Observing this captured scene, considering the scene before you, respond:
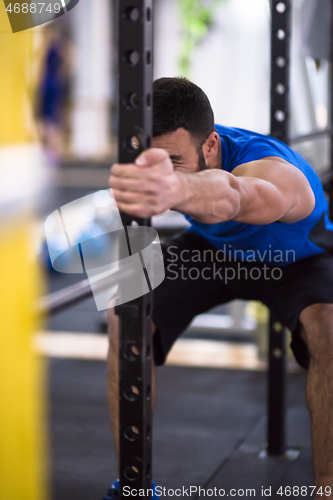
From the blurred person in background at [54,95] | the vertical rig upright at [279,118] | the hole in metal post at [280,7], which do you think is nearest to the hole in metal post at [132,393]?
the vertical rig upright at [279,118]

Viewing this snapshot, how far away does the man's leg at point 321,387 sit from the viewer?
1.37 meters

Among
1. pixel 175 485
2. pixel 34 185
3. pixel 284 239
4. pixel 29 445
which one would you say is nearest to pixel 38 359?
pixel 29 445

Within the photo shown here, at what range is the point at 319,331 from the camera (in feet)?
4.59

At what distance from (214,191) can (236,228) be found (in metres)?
0.57

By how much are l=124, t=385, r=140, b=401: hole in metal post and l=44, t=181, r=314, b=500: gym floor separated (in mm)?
893

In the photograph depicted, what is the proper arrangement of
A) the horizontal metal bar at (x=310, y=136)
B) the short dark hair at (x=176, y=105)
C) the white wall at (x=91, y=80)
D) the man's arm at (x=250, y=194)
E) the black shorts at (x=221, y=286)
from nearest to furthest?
the man's arm at (x=250, y=194)
the short dark hair at (x=176, y=105)
the black shorts at (x=221, y=286)
the horizontal metal bar at (x=310, y=136)
the white wall at (x=91, y=80)

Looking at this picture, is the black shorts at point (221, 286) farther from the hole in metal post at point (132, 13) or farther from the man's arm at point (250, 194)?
the hole in metal post at point (132, 13)

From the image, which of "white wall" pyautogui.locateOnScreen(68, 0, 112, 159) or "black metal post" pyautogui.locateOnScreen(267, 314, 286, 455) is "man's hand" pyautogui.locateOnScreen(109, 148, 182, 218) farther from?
"white wall" pyautogui.locateOnScreen(68, 0, 112, 159)

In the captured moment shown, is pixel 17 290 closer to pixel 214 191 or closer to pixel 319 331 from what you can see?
pixel 214 191

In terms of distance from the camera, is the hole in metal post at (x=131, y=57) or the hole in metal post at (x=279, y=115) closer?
the hole in metal post at (x=131, y=57)

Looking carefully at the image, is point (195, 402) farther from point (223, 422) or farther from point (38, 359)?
point (38, 359)

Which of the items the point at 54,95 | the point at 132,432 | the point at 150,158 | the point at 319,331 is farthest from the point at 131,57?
the point at 54,95

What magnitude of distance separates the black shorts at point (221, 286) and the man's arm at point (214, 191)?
232mm

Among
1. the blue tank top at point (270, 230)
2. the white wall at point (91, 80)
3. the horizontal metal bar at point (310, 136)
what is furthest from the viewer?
the white wall at point (91, 80)
